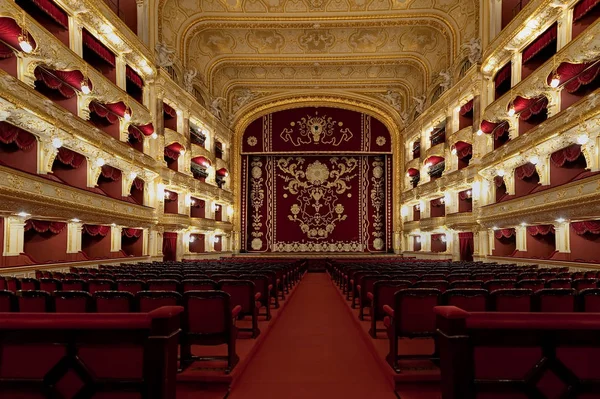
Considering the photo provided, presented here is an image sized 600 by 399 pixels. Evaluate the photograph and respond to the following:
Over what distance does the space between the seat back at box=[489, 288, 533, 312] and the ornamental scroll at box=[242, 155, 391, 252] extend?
71.6ft

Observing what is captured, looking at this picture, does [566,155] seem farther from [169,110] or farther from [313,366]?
[169,110]

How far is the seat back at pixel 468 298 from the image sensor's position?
154 inches

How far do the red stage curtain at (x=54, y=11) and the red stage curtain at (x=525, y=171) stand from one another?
48.4ft

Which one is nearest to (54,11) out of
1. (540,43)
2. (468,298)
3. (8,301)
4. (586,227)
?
(8,301)

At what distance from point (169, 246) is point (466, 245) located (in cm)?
1246

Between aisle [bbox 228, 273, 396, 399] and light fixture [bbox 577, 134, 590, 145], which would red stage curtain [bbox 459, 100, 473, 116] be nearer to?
light fixture [bbox 577, 134, 590, 145]

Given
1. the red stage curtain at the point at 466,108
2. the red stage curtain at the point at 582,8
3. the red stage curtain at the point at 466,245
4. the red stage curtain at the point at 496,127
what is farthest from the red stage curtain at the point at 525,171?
the red stage curtain at the point at 582,8

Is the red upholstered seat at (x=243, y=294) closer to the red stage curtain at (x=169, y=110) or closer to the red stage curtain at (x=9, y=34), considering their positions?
the red stage curtain at (x=9, y=34)

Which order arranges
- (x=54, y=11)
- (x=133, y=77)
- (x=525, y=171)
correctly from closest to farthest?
(x=54, y=11) < (x=525, y=171) < (x=133, y=77)

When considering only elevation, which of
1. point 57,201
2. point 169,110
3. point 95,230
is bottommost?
point 95,230

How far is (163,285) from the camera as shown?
4914 mm

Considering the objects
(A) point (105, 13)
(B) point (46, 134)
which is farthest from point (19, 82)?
(A) point (105, 13)

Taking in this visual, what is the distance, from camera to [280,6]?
1869 centimetres

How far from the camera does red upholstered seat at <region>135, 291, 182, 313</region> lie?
387cm
